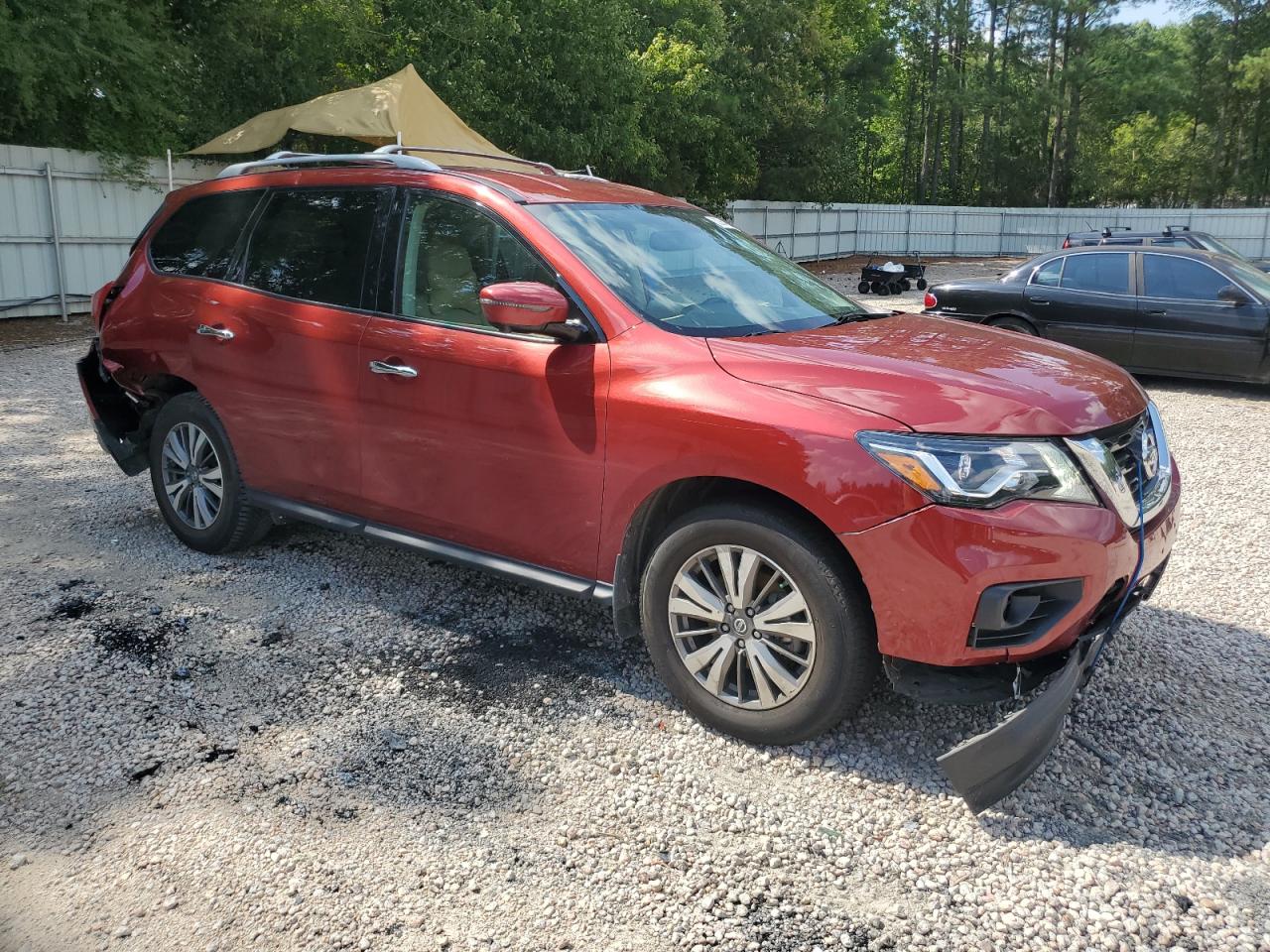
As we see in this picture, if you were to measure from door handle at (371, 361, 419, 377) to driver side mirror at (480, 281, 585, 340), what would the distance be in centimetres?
62

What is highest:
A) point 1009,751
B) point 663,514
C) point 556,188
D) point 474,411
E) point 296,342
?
point 556,188

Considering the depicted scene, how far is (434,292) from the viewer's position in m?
4.16

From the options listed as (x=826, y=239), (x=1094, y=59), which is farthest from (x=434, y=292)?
(x=1094, y=59)

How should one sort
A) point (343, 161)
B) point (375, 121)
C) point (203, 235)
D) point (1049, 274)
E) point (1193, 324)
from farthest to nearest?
point (375, 121), point (1049, 274), point (1193, 324), point (203, 235), point (343, 161)

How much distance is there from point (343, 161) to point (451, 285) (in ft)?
3.24

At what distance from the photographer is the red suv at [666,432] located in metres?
3.03

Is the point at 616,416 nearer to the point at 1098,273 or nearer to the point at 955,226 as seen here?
the point at 1098,273

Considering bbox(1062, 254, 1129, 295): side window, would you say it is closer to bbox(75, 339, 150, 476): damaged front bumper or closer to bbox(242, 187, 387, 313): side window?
bbox(242, 187, 387, 313): side window

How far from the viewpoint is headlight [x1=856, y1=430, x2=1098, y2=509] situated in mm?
2969

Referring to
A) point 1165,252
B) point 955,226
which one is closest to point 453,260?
point 1165,252

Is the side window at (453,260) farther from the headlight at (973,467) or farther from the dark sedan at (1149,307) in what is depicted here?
the dark sedan at (1149,307)

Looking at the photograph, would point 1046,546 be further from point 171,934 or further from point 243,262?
point 243,262

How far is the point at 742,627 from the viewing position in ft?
11.1

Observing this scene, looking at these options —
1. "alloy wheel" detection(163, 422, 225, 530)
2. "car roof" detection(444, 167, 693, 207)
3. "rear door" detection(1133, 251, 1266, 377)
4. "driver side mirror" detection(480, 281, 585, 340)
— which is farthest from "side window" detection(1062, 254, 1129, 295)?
"alloy wheel" detection(163, 422, 225, 530)
